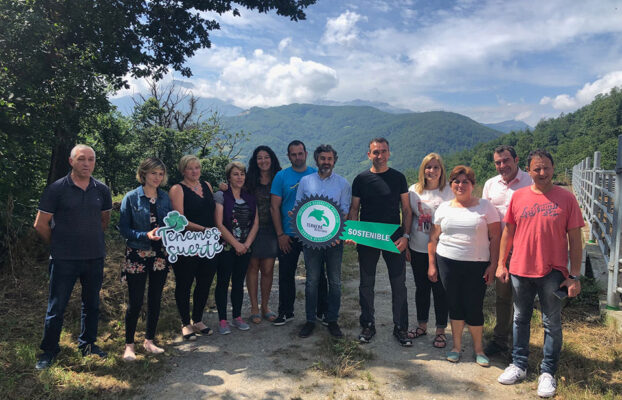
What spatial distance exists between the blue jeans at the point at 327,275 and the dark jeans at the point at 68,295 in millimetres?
2096

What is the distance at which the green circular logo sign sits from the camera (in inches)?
152

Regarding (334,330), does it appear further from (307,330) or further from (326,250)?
(326,250)

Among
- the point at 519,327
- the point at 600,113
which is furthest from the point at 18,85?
the point at 600,113

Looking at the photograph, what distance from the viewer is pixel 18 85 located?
485 cm

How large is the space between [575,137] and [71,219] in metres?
105

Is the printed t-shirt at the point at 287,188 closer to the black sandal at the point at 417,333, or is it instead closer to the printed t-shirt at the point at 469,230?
the printed t-shirt at the point at 469,230

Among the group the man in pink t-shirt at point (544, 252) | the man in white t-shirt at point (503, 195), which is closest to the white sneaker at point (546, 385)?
the man in pink t-shirt at point (544, 252)

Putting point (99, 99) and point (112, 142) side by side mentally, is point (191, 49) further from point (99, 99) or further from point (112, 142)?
point (112, 142)

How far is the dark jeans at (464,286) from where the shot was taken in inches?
135

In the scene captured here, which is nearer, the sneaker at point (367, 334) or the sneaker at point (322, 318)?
the sneaker at point (367, 334)

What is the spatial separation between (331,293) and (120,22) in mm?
6478

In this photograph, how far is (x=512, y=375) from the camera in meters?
3.22

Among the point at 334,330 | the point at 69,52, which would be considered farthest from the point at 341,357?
the point at 69,52

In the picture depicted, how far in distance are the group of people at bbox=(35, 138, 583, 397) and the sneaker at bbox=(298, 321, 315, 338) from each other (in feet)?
0.04
